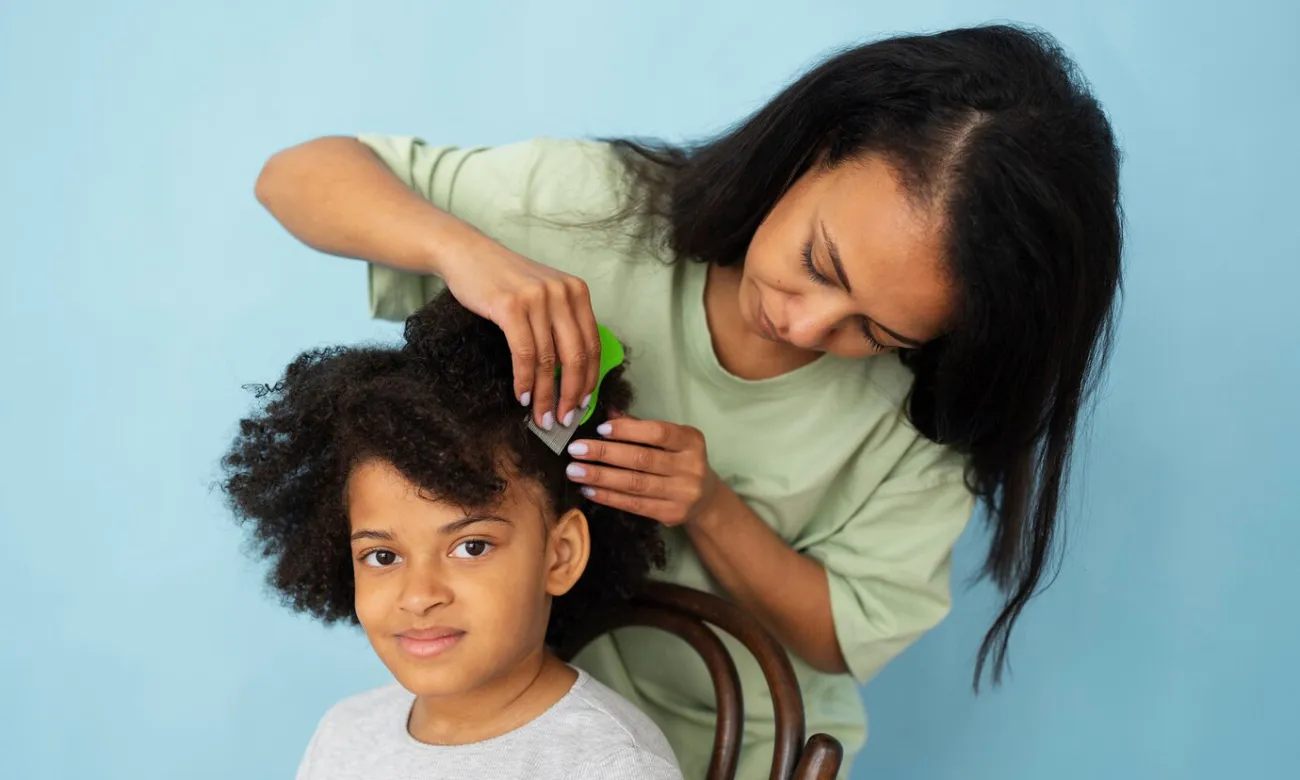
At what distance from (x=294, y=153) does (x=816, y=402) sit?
A: 551 millimetres

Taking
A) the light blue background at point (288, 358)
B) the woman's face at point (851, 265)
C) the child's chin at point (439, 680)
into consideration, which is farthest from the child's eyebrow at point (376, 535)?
the light blue background at point (288, 358)

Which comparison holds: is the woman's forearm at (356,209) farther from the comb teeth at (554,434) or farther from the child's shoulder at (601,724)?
the child's shoulder at (601,724)

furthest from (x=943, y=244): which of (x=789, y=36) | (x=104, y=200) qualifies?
(x=104, y=200)

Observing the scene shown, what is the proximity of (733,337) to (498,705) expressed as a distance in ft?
1.35

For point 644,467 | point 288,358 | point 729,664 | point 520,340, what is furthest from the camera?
point 288,358

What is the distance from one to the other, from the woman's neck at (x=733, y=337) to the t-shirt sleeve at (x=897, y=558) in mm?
173

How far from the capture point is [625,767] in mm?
996

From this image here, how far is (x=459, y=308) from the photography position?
3.39 feet

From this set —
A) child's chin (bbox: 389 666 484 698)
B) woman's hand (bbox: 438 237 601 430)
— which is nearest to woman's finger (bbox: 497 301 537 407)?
woman's hand (bbox: 438 237 601 430)

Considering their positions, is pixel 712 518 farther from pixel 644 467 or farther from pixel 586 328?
pixel 586 328

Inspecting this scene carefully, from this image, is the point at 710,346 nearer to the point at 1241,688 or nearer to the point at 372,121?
the point at 372,121

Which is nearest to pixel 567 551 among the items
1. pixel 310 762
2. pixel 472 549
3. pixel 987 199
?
pixel 472 549

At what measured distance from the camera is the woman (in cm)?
99

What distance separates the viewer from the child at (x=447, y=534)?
1.00 metres
